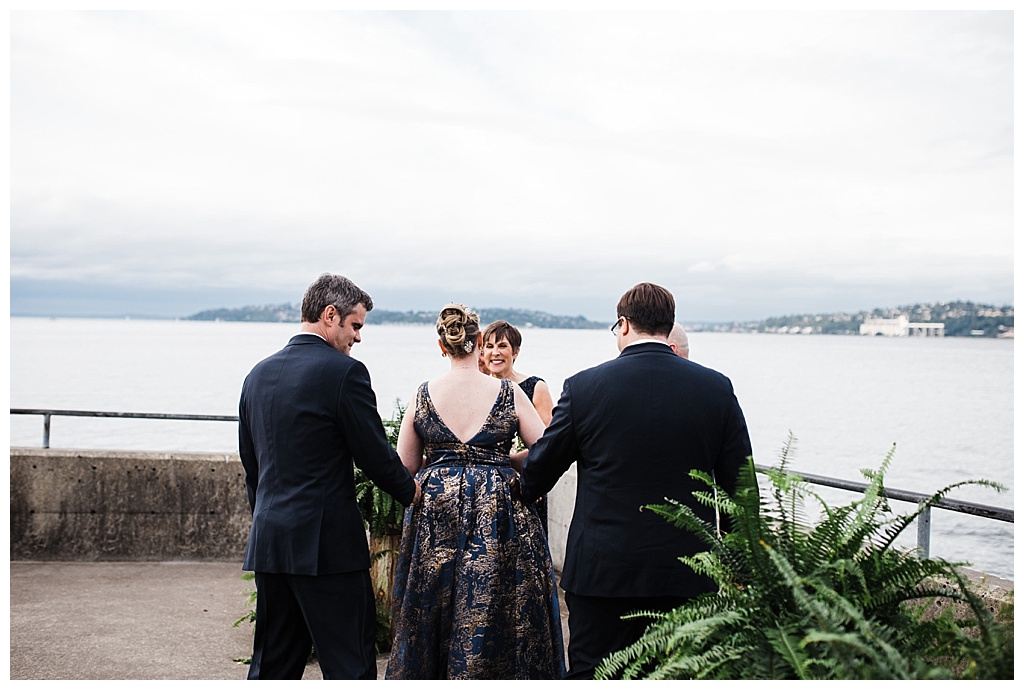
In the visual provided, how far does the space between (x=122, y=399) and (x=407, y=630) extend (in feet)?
165

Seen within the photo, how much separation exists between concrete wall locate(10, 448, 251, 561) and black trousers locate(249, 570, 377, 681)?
383cm

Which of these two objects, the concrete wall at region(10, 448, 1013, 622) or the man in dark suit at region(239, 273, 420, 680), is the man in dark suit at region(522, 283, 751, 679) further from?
the concrete wall at region(10, 448, 1013, 622)

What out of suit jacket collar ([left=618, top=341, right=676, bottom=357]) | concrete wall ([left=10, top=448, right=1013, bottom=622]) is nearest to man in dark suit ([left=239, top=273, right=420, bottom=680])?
suit jacket collar ([left=618, top=341, right=676, bottom=357])

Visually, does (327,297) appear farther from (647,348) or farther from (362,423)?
(647,348)

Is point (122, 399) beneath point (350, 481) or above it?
beneath

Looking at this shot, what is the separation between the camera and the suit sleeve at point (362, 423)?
3980 millimetres

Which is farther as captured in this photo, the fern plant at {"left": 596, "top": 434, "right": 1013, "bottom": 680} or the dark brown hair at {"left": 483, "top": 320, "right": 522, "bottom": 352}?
the dark brown hair at {"left": 483, "top": 320, "right": 522, "bottom": 352}

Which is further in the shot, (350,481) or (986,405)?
(986,405)

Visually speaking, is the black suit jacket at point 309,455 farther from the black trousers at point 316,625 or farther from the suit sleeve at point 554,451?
the suit sleeve at point 554,451

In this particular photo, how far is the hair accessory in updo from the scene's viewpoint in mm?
4660

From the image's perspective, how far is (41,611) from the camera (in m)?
6.43

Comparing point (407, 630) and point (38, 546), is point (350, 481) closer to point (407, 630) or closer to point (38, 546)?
point (407, 630)

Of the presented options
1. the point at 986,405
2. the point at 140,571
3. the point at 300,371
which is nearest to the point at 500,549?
the point at 300,371

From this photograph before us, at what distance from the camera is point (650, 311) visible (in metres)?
3.87
